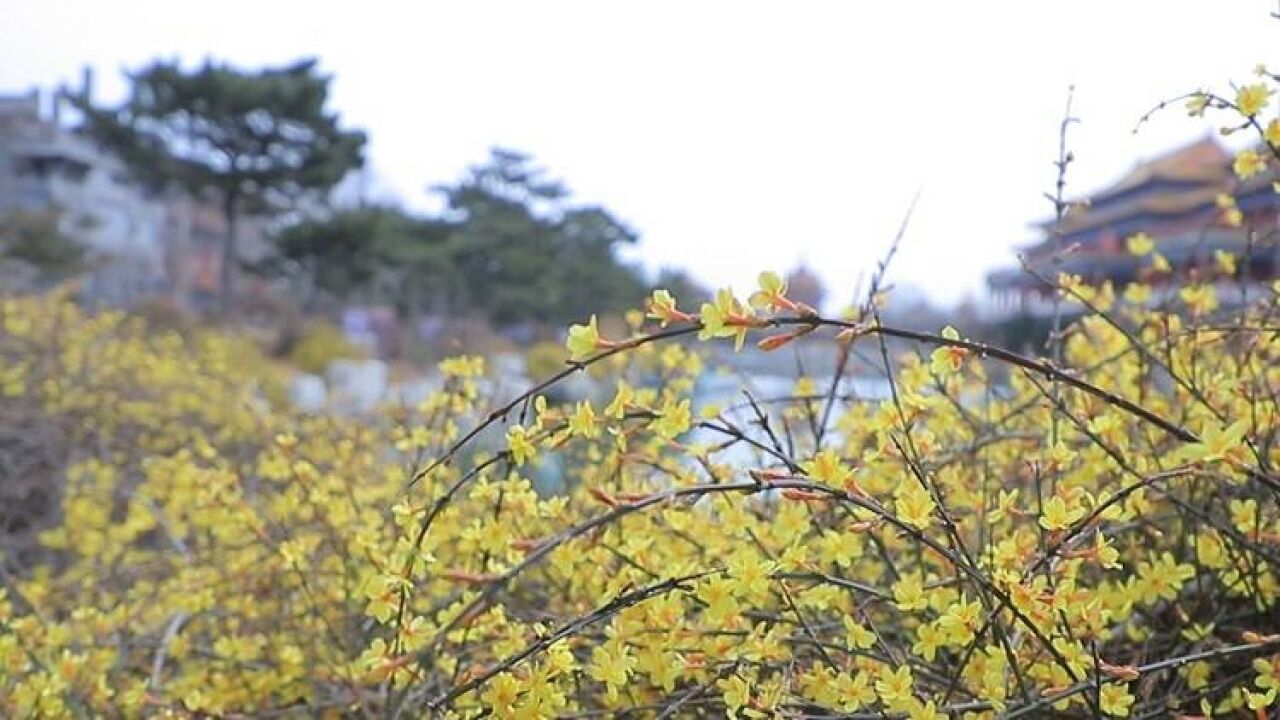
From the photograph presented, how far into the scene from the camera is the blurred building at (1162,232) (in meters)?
1.91

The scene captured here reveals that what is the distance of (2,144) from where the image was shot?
22297mm

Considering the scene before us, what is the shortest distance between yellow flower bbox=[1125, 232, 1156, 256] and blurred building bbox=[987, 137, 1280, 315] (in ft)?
0.28

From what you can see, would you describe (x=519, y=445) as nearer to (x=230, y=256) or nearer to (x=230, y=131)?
(x=230, y=131)

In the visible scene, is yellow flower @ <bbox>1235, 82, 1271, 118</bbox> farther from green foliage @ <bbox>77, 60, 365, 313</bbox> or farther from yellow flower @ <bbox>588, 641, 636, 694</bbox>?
green foliage @ <bbox>77, 60, 365, 313</bbox>

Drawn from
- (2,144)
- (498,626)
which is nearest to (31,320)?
(498,626)

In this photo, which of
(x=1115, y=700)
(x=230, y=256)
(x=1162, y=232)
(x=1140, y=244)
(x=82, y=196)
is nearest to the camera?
(x=1115, y=700)

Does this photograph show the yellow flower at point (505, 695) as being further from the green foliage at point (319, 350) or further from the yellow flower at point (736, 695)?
the green foliage at point (319, 350)

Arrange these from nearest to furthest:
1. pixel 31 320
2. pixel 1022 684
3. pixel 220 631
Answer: pixel 1022 684
pixel 220 631
pixel 31 320

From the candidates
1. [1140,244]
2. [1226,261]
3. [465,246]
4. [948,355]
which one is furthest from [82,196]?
[948,355]

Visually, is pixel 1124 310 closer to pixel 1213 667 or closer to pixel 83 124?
pixel 1213 667

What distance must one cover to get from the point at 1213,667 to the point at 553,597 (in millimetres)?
1010

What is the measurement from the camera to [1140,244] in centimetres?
234

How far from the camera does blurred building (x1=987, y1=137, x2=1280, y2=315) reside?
75.2 inches

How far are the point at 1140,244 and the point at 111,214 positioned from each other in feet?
94.6
